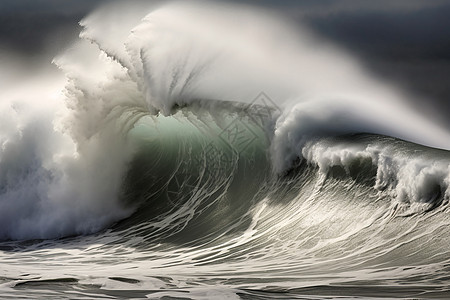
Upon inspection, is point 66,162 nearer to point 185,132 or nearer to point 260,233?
point 185,132

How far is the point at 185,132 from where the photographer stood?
1565 centimetres

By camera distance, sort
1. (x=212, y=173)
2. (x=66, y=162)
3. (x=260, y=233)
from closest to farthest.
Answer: (x=260, y=233) < (x=212, y=173) < (x=66, y=162)

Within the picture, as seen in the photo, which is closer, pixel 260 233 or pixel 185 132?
pixel 260 233

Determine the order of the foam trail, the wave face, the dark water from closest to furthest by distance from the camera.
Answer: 1. the dark water
2. the wave face
3. the foam trail

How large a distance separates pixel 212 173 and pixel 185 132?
77.6 inches

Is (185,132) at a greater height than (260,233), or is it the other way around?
(185,132)

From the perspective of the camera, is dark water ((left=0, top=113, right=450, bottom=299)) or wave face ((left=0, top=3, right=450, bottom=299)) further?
wave face ((left=0, top=3, right=450, bottom=299))

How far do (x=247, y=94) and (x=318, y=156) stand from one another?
3.30m

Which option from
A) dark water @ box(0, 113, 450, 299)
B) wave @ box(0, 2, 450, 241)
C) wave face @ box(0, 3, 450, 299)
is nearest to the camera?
dark water @ box(0, 113, 450, 299)

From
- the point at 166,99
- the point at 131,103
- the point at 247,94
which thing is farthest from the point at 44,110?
the point at 247,94

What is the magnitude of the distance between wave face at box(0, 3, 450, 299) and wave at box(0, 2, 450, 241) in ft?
0.13

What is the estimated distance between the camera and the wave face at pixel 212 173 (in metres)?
8.34

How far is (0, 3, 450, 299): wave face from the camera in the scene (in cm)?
834

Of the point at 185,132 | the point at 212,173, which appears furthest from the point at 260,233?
the point at 185,132
